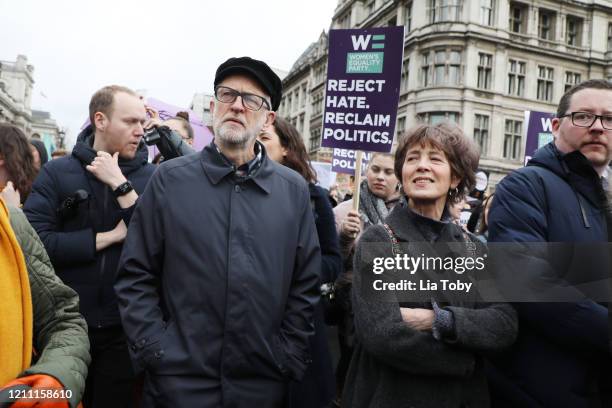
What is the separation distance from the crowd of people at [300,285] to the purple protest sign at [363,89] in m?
1.66

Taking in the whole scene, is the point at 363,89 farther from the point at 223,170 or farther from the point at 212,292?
the point at 212,292

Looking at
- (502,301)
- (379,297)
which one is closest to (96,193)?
(379,297)

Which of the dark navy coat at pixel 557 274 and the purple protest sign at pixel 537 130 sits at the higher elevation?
the purple protest sign at pixel 537 130

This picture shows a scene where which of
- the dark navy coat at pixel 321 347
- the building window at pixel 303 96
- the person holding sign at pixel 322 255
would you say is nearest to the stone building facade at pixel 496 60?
the building window at pixel 303 96

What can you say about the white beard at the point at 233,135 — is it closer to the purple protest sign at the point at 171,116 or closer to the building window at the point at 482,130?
the purple protest sign at the point at 171,116

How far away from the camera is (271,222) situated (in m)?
2.10

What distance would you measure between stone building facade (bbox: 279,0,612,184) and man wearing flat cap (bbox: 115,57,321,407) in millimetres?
25105

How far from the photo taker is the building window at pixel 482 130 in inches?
1093

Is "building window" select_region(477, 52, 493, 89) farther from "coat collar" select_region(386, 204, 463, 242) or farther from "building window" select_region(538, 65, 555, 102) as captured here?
"coat collar" select_region(386, 204, 463, 242)

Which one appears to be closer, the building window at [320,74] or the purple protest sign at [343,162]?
the purple protest sign at [343,162]

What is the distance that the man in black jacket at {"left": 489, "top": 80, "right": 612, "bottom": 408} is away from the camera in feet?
5.99

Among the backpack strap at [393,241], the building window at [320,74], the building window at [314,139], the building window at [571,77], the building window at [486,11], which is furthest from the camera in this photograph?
the building window at [320,74]

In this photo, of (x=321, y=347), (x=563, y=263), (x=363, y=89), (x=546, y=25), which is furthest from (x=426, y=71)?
(x=563, y=263)

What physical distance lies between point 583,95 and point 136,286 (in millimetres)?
2170
